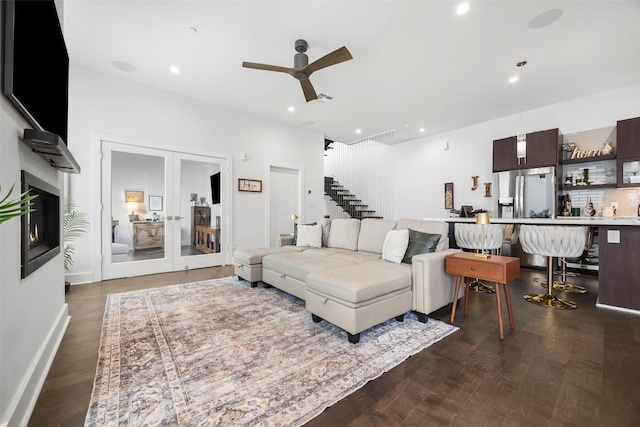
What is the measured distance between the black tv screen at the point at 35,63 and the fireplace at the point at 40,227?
1.33 feet

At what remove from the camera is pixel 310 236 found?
157 inches

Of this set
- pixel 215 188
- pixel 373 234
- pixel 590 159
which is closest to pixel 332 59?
pixel 373 234

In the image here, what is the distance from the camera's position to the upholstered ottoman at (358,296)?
200 cm

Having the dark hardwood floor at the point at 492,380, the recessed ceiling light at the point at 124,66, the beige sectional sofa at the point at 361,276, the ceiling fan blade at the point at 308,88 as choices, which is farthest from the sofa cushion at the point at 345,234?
the recessed ceiling light at the point at 124,66

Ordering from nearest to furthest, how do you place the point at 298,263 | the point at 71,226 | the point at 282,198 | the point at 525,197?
the point at 298,263 → the point at 71,226 → the point at 525,197 → the point at 282,198

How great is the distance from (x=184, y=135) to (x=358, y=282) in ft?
13.7

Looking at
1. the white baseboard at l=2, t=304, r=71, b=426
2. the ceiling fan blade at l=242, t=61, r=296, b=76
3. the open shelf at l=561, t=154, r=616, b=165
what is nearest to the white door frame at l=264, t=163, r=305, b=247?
the ceiling fan blade at l=242, t=61, r=296, b=76

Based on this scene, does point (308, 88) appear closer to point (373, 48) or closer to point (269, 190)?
point (373, 48)

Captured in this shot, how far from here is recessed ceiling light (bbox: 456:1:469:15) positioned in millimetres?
2495

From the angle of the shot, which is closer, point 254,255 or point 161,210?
point 254,255

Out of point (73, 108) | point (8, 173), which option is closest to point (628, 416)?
point (8, 173)

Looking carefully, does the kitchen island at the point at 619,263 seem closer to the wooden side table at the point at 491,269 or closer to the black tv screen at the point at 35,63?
the wooden side table at the point at 491,269

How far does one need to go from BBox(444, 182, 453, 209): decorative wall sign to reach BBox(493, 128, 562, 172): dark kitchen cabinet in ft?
3.75

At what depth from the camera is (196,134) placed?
4.69m
